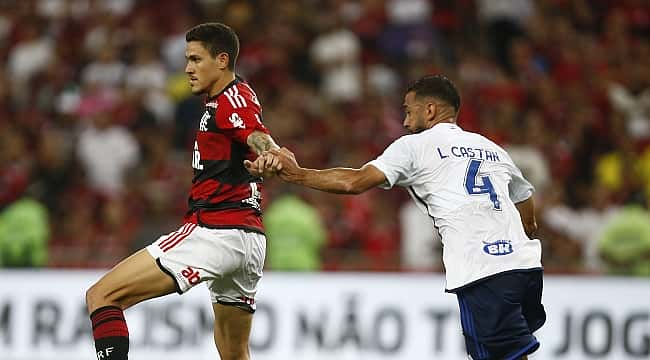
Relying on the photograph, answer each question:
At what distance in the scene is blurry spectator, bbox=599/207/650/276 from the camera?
36.3ft

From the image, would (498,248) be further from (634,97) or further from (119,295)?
(634,97)

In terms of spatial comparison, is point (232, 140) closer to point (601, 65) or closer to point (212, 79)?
point (212, 79)

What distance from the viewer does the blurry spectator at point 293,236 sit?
11.6m

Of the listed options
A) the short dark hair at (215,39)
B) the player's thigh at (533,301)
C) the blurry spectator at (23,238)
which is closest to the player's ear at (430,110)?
the player's thigh at (533,301)

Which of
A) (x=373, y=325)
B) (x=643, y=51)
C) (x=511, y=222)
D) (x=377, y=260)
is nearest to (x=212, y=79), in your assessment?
(x=511, y=222)

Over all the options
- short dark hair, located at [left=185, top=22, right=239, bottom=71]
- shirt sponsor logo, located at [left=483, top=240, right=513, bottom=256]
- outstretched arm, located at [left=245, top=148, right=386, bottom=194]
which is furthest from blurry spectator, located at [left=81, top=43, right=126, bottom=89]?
shirt sponsor logo, located at [left=483, top=240, right=513, bottom=256]

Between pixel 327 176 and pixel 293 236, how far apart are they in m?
5.40

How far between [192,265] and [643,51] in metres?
8.67

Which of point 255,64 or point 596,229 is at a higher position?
point 255,64

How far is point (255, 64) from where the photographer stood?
46.5 ft

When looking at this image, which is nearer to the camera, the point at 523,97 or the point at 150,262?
the point at 150,262

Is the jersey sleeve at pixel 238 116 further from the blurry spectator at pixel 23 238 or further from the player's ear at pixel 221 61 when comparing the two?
the blurry spectator at pixel 23 238

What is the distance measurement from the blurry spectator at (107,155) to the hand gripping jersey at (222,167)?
6.63 m

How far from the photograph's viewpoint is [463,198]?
21.1 feet
